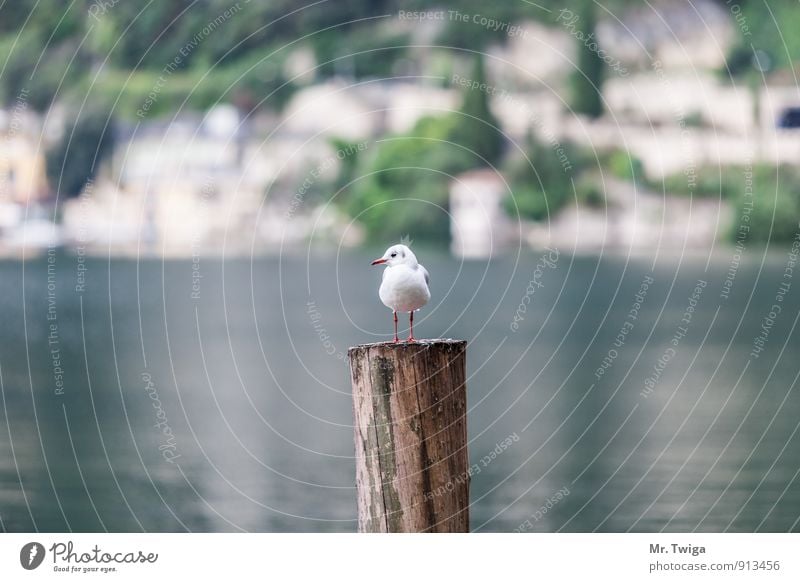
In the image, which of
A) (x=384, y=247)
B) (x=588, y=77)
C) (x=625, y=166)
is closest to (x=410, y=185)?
(x=384, y=247)

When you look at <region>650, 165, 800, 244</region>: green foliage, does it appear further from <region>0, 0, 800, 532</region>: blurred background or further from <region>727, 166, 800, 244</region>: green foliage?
<region>0, 0, 800, 532</region>: blurred background

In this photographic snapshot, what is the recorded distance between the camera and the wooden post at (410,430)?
7281 millimetres

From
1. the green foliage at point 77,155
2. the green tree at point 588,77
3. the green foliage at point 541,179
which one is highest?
the green tree at point 588,77

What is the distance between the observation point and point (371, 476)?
24.4 ft

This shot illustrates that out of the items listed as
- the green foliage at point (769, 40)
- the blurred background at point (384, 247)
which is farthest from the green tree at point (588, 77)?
the green foliage at point (769, 40)

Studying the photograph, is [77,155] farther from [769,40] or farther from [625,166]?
[769,40]

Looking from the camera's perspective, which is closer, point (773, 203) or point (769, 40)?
point (773, 203)

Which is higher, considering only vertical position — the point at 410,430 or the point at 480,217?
the point at 480,217

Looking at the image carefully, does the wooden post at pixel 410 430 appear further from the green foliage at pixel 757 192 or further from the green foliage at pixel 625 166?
the green foliage at pixel 625 166

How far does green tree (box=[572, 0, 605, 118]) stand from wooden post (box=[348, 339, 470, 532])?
140 meters

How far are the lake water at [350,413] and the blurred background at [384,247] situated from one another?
5.3 inches

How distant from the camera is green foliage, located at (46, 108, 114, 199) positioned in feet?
463

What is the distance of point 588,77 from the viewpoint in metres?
156

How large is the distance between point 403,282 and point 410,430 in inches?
55.9
